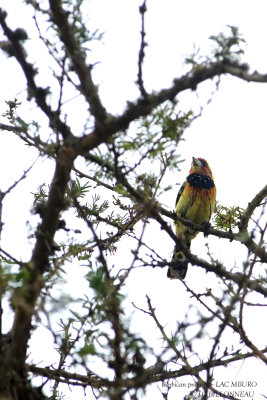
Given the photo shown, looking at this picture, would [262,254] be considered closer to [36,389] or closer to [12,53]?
[36,389]

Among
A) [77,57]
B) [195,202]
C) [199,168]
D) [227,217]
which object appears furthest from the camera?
[199,168]

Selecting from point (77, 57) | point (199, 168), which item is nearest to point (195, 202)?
point (199, 168)

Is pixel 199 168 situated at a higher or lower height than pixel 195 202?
higher

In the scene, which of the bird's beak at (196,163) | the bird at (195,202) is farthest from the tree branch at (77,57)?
the bird's beak at (196,163)

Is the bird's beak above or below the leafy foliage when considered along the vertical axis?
above

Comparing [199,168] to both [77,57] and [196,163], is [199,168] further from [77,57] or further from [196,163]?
[77,57]

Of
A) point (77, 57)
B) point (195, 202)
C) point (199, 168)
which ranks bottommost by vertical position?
point (77, 57)

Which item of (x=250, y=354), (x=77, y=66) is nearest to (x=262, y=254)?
(x=250, y=354)

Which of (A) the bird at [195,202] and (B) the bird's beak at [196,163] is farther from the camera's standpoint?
(B) the bird's beak at [196,163]

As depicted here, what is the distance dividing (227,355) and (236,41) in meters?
1.45

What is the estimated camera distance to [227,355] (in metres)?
2.78

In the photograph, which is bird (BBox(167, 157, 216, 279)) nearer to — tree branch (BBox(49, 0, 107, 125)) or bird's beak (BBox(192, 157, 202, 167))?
bird's beak (BBox(192, 157, 202, 167))

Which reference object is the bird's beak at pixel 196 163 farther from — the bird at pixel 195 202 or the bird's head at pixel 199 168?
the bird at pixel 195 202

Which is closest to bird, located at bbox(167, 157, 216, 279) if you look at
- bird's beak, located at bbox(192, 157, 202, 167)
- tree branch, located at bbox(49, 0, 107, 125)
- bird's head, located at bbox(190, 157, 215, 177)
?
bird's head, located at bbox(190, 157, 215, 177)
